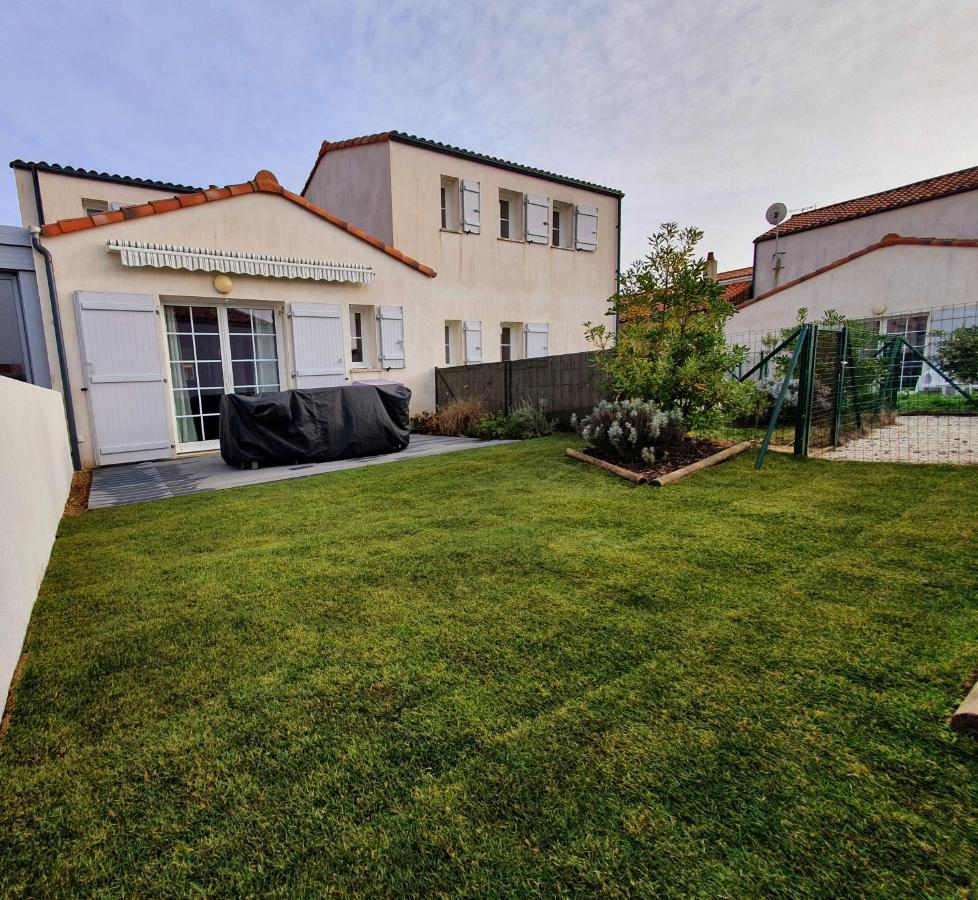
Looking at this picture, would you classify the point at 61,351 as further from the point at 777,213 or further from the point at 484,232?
the point at 777,213

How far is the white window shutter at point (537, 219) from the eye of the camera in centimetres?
1105

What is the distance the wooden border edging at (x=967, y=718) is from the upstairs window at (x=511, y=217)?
11335mm

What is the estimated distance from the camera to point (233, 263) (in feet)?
23.6

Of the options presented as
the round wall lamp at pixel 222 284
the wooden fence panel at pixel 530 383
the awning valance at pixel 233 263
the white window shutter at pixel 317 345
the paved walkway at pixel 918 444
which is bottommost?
the paved walkway at pixel 918 444

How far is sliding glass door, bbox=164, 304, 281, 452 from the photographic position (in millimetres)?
7246

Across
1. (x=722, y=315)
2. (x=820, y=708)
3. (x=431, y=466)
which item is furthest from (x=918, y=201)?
(x=820, y=708)

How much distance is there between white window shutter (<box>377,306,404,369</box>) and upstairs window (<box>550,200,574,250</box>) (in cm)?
488

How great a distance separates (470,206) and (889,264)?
9.48 meters

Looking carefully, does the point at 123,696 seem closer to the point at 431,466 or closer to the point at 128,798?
the point at 128,798

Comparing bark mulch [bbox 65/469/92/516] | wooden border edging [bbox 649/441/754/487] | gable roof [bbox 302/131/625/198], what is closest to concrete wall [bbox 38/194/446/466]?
bark mulch [bbox 65/469/92/516]

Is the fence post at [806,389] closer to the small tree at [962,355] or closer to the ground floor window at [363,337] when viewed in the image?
the small tree at [962,355]

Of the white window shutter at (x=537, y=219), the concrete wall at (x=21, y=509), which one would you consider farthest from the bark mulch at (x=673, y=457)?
the white window shutter at (x=537, y=219)

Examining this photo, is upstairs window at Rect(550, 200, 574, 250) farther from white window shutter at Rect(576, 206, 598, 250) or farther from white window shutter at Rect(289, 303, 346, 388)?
white window shutter at Rect(289, 303, 346, 388)

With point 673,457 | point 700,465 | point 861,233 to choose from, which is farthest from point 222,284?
point 861,233
